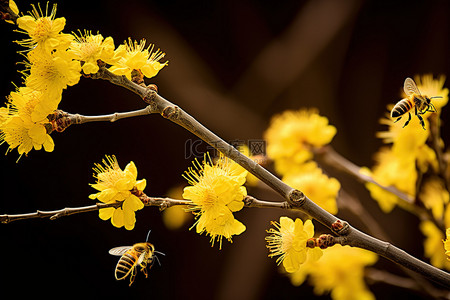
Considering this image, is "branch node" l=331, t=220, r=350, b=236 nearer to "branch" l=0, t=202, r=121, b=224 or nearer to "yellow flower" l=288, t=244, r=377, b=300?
"branch" l=0, t=202, r=121, b=224

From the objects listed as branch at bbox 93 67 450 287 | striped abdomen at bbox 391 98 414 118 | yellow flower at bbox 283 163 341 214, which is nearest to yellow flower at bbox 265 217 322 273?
branch at bbox 93 67 450 287

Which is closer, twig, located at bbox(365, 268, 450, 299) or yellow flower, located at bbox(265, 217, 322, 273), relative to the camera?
yellow flower, located at bbox(265, 217, 322, 273)

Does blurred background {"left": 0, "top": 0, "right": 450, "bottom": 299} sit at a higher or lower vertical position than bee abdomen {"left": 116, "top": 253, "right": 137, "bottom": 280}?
higher

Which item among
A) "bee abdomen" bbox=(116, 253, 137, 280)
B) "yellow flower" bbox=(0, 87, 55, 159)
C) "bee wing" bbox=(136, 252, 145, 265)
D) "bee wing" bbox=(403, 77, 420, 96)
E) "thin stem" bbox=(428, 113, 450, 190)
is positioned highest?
"thin stem" bbox=(428, 113, 450, 190)

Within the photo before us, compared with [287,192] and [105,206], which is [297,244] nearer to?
[287,192]

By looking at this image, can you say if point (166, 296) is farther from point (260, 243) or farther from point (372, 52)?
point (372, 52)

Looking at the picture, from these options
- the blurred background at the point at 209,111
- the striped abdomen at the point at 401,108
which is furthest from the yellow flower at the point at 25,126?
the blurred background at the point at 209,111

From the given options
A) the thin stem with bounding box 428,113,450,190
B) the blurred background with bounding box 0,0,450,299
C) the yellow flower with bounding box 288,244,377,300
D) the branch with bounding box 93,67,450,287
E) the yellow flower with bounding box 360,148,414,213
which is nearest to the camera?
the branch with bounding box 93,67,450,287

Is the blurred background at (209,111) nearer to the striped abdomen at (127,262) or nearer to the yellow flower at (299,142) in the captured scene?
the yellow flower at (299,142)
